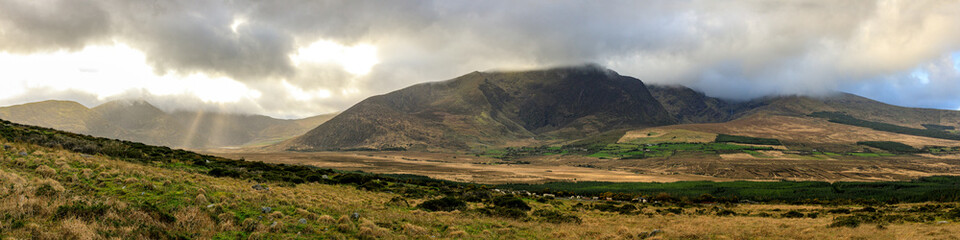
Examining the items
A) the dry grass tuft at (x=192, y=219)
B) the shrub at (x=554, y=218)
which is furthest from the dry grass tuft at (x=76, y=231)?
the shrub at (x=554, y=218)

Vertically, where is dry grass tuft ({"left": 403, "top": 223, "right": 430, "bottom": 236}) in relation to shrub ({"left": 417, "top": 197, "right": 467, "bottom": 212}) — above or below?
above

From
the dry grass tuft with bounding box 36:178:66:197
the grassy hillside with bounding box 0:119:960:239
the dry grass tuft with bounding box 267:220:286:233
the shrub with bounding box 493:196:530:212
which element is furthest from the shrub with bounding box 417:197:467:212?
the dry grass tuft with bounding box 36:178:66:197

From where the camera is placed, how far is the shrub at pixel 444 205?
2933cm

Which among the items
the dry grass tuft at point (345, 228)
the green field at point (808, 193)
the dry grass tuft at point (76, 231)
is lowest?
the green field at point (808, 193)

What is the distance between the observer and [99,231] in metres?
11.2

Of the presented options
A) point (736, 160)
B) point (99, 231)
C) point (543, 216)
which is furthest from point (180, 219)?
point (736, 160)

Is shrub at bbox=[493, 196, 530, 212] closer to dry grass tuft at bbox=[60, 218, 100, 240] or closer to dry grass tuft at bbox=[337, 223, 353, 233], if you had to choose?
dry grass tuft at bbox=[337, 223, 353, 233]

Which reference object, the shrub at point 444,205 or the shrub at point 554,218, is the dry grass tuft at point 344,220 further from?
the shrub at point 554,218

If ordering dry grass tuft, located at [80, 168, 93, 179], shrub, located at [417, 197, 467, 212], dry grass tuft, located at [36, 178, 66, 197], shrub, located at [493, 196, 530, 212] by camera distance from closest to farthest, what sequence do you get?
dry grass tuft, located at [36, 178, 66, 197] → dry grass tuft, located at [80, 168, 93, 179] → shrub, located at [417, 197, 467, 212] → shrub, located at [493, 196, 530, 212]

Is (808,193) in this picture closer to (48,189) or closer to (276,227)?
(276,227)

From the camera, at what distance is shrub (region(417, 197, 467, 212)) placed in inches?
1155

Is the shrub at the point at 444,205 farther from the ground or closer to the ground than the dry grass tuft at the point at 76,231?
closer to the ground

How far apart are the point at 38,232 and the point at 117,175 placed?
46.0 ft

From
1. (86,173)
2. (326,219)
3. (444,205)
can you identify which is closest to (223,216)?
(326,219)
